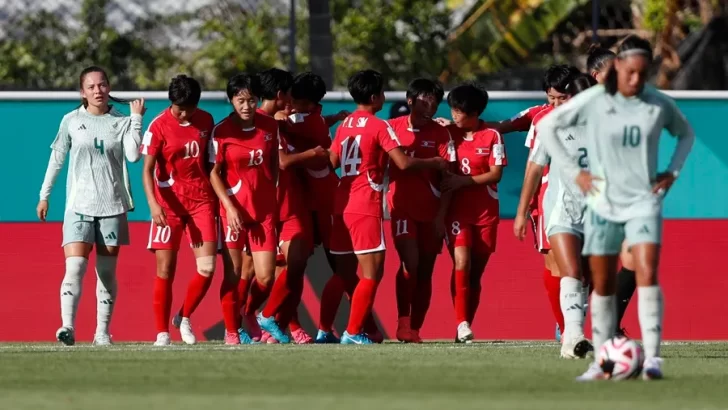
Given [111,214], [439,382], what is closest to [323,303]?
[111,214]

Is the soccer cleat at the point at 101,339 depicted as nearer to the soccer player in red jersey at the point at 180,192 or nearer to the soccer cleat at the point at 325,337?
the soccer player in red jersey at the point at 180,192

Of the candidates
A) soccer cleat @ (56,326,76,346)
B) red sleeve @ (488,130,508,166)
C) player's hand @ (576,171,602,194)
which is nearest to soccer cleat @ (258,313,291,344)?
soccer cleat @ (56,326,76,346)

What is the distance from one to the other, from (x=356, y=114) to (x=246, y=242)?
132 cm

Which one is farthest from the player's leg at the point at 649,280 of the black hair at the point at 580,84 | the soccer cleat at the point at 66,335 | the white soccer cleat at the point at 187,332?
the soccer cleat at the point at 66,335

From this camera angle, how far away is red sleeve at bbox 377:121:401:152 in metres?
12.9

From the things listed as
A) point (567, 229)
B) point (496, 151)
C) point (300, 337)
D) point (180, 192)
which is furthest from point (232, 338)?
point (567, 229)

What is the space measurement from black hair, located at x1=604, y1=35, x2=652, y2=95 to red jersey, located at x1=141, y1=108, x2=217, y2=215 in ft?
14.7

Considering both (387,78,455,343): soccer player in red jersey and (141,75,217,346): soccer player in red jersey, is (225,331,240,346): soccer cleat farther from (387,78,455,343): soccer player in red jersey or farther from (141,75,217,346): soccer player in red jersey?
(387,78,455,343): soccer player in red jersey

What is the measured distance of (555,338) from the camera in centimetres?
1527

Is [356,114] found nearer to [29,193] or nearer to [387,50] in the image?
[29,193]

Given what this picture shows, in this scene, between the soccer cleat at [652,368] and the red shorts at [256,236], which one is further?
the red shorts at [256,236]

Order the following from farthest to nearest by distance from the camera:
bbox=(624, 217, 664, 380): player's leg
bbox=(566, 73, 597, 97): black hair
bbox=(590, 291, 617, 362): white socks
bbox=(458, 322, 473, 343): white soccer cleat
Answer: bbox=(458, 322, 473, 343): white soccer cleat → bbox=(566, 73, 597, 97): black hair → bbox=(590, 291, 617, 362): white socks → bbox=(624, 217, 664, 380): player's leg

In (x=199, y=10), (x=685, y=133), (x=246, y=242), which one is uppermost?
(x=199, y=10)

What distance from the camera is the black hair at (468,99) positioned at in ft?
44.6
